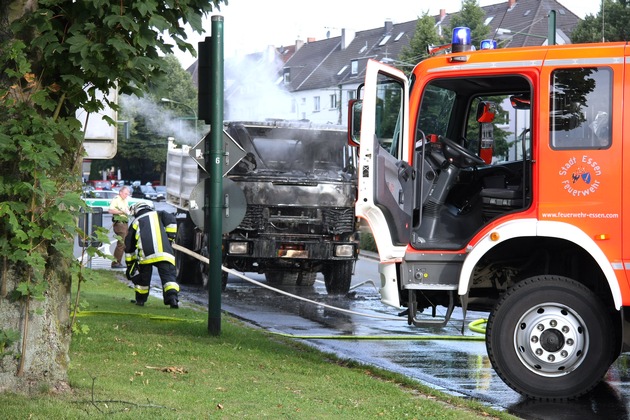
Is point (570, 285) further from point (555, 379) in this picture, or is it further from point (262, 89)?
point (262, 89)

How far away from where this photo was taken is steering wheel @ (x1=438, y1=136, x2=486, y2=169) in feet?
31.3

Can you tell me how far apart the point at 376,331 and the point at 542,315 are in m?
4.77

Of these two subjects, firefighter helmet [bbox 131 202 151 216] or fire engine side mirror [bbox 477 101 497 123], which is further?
firefighter helmet [bbox 131 202 151 216]

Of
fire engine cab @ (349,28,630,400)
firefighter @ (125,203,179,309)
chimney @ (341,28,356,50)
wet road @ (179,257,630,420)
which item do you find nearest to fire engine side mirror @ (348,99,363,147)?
fire engine cab @ (349,28,630,400)

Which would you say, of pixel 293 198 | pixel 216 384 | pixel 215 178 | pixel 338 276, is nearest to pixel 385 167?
pixel 216 384

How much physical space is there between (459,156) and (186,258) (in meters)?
10.6

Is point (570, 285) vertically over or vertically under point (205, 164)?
under

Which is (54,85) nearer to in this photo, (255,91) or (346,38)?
(255,91)

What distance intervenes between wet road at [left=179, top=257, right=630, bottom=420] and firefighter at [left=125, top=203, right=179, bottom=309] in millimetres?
1073

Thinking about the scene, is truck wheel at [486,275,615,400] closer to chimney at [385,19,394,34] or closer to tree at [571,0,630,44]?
tree at [571,0,630,44]

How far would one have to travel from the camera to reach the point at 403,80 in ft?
30.0

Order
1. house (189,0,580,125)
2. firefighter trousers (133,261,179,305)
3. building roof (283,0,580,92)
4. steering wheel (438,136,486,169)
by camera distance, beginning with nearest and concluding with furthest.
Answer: steering wheel (438,136,486,169) → firefighter trousers (133,261,179,305) → house (189,0,580,125) → building roof (283,0,580,92)

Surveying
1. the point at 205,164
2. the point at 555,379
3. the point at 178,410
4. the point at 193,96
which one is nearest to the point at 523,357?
the point at 555,379

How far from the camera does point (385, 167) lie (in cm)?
907
